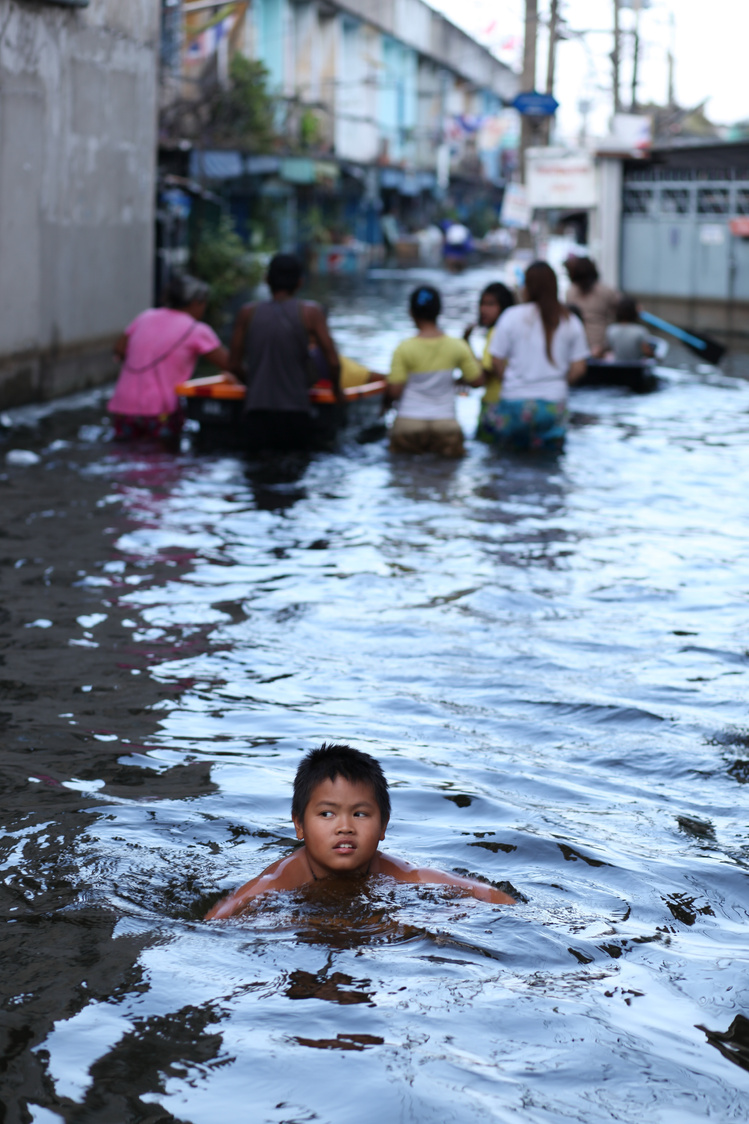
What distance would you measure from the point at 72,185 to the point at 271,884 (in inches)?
488

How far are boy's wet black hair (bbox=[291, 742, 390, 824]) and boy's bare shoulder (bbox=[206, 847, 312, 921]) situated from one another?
0.13 m

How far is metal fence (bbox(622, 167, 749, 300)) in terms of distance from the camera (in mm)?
29266

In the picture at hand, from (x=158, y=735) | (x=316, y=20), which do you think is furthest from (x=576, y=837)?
(x=316, y=20)

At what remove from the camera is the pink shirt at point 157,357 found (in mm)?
12227

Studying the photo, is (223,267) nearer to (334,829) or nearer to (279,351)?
(279,351)

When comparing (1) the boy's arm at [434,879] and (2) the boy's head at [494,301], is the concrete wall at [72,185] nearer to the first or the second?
(2) the boy's head at [494,301]

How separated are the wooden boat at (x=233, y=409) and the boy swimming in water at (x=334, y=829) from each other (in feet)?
27.0

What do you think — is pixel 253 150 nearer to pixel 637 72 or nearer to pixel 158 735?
pixel 637 72

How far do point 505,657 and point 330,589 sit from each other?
156 cm

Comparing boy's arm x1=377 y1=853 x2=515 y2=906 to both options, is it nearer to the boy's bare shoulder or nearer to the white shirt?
the boy's bare shoulder

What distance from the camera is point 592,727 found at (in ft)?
19.8

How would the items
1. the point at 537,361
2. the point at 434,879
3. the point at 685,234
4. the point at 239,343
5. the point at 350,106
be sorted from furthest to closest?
the point at 350,106, the point at 685,234, the point at 239,343, the point at 537,361, the point at 434,879

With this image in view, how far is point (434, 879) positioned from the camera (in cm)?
431

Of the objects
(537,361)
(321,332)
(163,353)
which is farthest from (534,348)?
(163,353)
